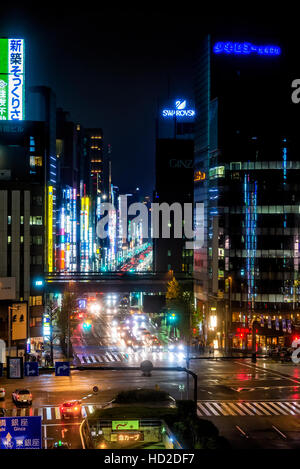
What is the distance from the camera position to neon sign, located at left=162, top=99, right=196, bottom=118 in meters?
150

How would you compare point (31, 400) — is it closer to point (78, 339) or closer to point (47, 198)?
point (78, 339)

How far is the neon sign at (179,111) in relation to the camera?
150250mm

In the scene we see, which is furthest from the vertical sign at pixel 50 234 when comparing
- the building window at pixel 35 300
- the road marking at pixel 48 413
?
the road marking at pixel 48 413

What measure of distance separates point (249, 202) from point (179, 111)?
70.2m

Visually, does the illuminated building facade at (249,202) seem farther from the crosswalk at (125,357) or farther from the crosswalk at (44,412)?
the crosswalk at (44,412)

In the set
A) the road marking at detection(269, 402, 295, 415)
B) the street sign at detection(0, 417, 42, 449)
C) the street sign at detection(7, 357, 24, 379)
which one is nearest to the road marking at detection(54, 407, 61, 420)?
the street sign at detection(7, 357, 24, 379)

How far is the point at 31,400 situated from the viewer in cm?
4234

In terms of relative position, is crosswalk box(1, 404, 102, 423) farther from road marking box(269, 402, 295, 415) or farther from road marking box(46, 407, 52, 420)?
road marking box(269, 402, 295, 415)

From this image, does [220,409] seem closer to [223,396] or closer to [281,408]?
[281,408]

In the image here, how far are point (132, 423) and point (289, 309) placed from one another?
56.4 m

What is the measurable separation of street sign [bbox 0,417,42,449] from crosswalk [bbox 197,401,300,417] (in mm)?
19940

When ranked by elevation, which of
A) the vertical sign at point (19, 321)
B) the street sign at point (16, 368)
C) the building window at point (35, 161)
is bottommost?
the vertical sign at point (19, 321)

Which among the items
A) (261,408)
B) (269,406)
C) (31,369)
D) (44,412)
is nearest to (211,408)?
(261,408)

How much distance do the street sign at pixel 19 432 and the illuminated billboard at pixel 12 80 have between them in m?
76.3
